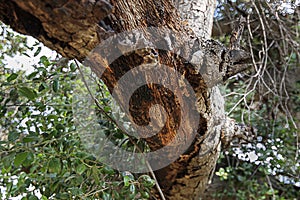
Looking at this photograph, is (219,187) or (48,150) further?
(219,187)

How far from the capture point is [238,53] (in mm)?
667

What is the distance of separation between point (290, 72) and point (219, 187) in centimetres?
71

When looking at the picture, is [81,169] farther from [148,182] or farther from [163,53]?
[163,53]

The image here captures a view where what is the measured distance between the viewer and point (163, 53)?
57 cm

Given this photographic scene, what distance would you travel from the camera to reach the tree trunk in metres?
0.42

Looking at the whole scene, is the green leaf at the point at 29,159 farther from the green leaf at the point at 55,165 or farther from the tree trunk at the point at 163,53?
the tree trunk at the point at 163,53

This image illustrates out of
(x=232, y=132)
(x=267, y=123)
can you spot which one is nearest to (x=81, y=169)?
(x=232, y=132)

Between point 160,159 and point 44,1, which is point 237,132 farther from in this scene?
point 44,1

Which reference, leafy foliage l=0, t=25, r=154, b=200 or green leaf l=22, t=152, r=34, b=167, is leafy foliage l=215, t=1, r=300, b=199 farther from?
green leaf l=22, t=152, r=34, b=167

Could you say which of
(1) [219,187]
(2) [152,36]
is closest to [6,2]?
(2) [152,36]

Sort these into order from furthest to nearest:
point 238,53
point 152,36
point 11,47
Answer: point 11,47 < point 238,53 < point 152,36

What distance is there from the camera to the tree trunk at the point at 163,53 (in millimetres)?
418

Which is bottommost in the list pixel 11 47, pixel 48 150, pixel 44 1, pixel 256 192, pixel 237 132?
pixel 256 192

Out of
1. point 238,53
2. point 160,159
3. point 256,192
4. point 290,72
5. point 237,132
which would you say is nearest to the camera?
point 238,53
